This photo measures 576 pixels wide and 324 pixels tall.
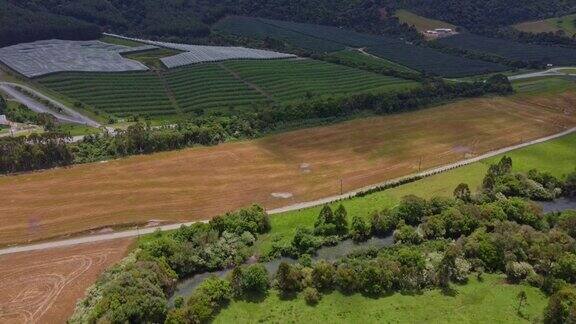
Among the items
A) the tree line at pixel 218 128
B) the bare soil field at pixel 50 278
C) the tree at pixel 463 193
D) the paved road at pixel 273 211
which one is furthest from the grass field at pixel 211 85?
the tree at pixel 463 193

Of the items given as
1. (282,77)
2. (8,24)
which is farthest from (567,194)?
(8,24)

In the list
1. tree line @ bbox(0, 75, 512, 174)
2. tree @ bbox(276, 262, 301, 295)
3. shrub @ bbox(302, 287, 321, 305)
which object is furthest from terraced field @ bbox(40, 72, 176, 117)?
shrub @ bbox(302, 287, 321, 305)

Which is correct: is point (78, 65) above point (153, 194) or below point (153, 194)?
above

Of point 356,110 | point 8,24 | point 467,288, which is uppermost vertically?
point 8,24

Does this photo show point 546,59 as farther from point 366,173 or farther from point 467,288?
point 467,288

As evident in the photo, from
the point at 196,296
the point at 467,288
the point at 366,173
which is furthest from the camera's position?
the point at 366,173

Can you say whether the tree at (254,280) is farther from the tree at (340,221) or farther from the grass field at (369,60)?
the grass field at (369,60)

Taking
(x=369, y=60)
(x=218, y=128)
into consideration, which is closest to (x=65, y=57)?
(x=218, y=128)
